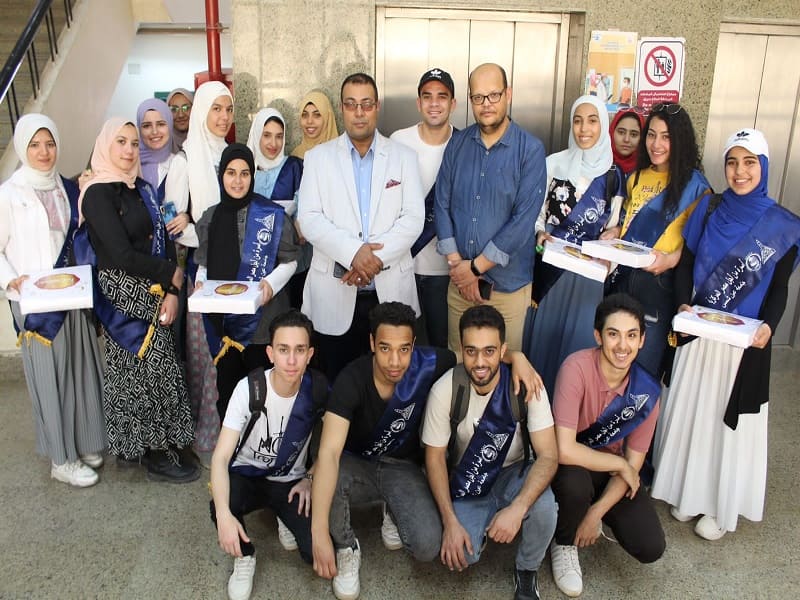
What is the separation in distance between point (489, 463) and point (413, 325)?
26.1 inches

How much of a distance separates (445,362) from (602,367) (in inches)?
26.3

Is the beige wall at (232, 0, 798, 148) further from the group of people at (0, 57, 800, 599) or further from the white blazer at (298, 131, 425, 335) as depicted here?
the white blazer at (298, 131, 425, 335)

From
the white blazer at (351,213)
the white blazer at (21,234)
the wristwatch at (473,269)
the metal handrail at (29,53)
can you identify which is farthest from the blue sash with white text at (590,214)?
the metal handrail at (29,53)

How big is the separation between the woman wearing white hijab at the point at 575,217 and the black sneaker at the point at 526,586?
4.22ft

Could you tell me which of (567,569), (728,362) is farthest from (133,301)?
(728,362)

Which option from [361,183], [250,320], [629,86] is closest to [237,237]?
[250,320]

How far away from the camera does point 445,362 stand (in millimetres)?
2904

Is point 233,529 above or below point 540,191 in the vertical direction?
below

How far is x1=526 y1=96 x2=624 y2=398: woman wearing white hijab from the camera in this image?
11.1 ft

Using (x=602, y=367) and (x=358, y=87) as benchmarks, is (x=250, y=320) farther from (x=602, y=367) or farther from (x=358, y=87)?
(x=602, y=367)

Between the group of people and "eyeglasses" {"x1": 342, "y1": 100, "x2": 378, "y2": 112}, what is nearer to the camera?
the group of people

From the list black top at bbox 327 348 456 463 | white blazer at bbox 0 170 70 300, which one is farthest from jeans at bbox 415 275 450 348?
white blazer at bbox 0 170 70 300

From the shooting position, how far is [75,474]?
345 cm

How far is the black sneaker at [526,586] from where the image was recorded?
2672 mm
